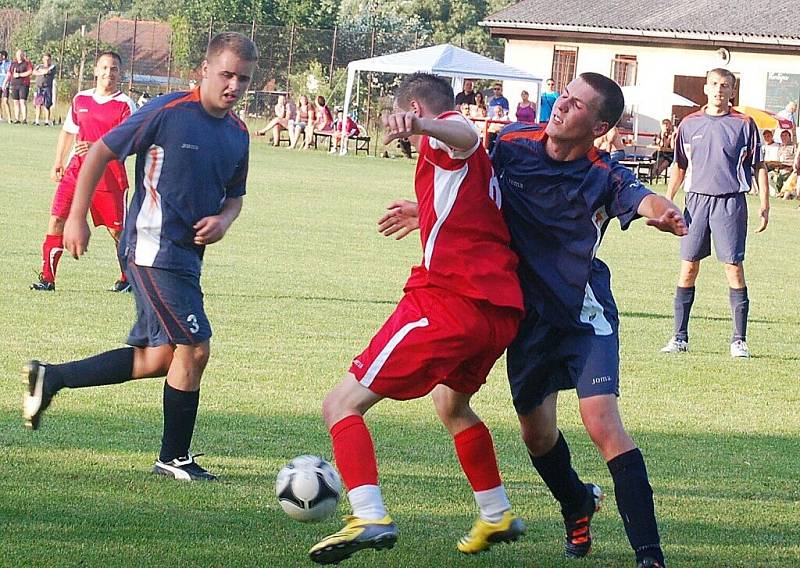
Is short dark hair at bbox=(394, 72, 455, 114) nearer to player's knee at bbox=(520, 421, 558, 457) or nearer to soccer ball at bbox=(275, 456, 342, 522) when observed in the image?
player's knee at bbox=(520, 421, 558, 457)

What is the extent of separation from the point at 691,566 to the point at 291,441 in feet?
7.56

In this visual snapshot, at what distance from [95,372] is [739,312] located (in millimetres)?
5709

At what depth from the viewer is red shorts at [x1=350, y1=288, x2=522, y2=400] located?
4.45 m

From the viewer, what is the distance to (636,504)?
449 cm

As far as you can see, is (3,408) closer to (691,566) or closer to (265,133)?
(691,566)

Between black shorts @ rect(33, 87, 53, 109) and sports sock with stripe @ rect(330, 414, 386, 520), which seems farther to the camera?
black shorts @ rect(33, 87, 53, 109)

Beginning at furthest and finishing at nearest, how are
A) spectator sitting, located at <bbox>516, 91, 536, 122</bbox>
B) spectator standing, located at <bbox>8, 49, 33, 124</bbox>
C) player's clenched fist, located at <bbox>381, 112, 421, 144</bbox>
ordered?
spectator standing, located at <bbox>8, 49, 33, 124</bbox>
spectator sitting, located at <bbox>516, 91, 536, 122</bbox>
player's clenched fist, located at <bbox>381, 112, 421, 144</bbox>

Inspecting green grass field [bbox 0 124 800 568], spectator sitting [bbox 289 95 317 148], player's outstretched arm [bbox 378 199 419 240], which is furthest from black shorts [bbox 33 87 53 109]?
player's outstretched arm [bbox 378 199 419 240]

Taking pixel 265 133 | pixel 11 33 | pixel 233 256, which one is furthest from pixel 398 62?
pixel 11 33

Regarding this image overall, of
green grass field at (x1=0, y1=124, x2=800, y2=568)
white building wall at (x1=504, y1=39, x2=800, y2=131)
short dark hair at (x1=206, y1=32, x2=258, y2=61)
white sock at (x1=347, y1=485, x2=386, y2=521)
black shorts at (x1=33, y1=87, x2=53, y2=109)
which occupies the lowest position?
green grass field at (x1=0, y1=124, x2=800, y2=568)

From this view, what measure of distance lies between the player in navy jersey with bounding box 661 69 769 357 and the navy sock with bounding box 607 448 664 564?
5.49m

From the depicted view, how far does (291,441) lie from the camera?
21.1ft

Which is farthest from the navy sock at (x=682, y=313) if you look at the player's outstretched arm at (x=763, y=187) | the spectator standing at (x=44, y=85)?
the spectator standing at (x=44, y=85)

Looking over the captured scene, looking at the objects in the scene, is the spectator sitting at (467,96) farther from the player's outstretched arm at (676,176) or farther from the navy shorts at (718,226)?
the navy shorts at (718,226)
